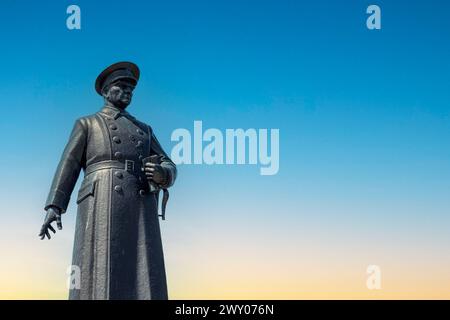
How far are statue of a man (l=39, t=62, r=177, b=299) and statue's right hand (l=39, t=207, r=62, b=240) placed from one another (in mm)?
16

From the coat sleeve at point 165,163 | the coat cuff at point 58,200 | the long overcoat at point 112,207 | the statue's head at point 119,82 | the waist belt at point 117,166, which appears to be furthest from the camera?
the statue's head at point 119,82

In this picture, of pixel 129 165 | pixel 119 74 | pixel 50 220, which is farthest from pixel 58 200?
pixel 119 74

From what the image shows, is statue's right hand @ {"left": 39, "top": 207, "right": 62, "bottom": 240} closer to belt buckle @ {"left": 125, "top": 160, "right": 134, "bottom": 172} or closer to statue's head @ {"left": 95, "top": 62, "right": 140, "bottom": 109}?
belt buckle @ {"left": 125, "top": 160, "right": 134, "bottom": 172}

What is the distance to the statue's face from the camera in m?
16.1

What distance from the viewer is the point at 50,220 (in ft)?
50.2

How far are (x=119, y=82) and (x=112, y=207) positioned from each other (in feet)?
7.26

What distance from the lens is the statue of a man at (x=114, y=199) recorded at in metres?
15.0

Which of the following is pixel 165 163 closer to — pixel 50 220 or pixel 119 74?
pixel 119 74

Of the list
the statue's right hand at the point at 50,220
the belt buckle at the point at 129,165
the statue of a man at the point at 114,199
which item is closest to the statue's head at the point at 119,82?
the statue of a man at the point at 114,199

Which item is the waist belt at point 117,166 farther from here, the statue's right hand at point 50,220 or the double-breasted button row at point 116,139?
the statue's right hand at point 50,220


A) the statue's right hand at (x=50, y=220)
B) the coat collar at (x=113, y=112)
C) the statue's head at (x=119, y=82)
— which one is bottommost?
the statue's right hand at (x=50, y=220)
